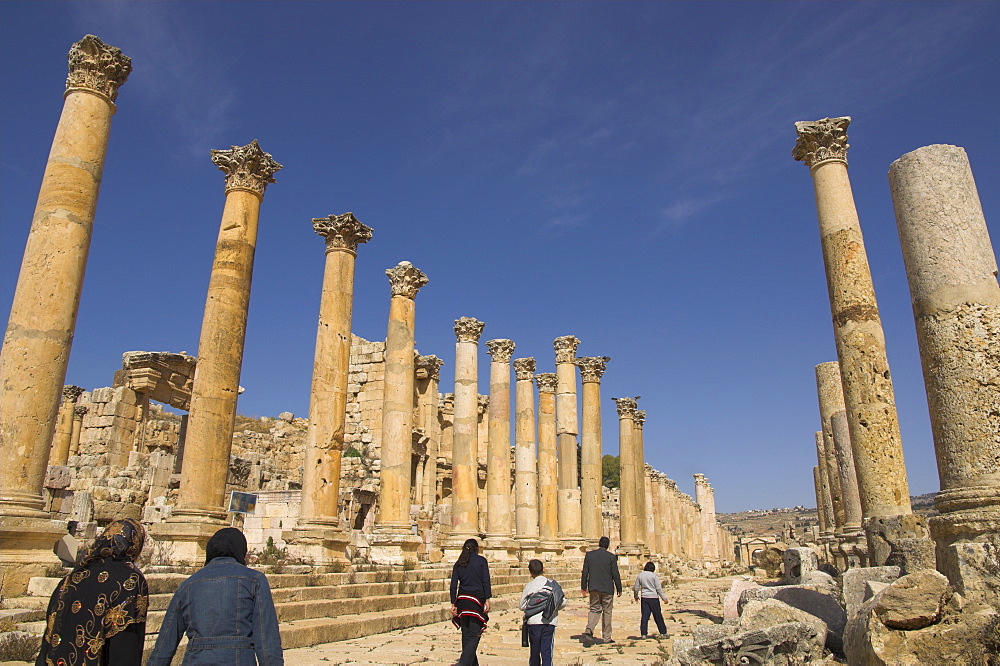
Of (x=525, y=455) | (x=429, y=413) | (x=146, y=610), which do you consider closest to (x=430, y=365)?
(x=429, y=413)

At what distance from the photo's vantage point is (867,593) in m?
7.66

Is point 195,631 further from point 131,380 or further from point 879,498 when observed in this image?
point 131,380

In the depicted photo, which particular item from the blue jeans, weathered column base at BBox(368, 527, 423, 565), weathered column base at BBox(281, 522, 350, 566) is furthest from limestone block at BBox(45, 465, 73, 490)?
the blue jeans

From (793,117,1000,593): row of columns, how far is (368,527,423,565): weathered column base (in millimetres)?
10471

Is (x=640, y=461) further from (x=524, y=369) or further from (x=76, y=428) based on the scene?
(x=76, y=428)

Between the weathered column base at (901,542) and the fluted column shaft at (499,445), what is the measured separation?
14.7 m

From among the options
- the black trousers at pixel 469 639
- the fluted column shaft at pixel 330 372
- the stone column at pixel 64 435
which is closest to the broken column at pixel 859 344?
the black trousers at pixel 469 639

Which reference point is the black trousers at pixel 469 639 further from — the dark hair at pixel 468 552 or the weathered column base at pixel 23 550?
the weathered column base at pixel 23 550

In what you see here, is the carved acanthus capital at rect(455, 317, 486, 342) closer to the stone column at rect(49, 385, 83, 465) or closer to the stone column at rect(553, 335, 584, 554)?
the stone column at rect(553, 335, 584, 554)

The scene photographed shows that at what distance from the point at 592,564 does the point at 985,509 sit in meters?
5.43

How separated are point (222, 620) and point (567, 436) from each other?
25591 millimetres

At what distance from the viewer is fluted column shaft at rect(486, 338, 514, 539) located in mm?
24359

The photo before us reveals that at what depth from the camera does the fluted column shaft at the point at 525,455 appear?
25.9 m

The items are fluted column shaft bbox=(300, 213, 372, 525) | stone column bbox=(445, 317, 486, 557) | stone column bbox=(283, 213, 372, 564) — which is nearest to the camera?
stone column bbox=(283, 213, 372, 564)
